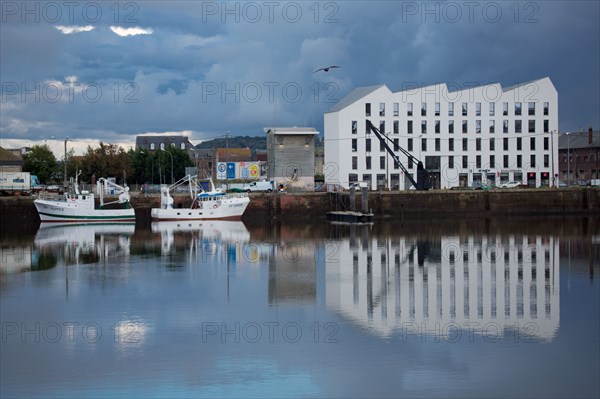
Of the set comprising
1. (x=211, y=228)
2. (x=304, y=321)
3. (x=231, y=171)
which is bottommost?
(x=304, y=321)

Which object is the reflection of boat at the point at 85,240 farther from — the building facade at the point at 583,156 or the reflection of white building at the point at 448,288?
the building facade at the point at 583,156

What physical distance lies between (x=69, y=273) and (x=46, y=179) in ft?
273

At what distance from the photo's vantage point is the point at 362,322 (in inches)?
841

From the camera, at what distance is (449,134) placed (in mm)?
82062

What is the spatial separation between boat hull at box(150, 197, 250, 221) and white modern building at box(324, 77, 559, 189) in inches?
624

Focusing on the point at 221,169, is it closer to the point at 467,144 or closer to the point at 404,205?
the point at 467,144

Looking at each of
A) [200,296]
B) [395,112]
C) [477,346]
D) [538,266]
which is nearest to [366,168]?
[395,112]

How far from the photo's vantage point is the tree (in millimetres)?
108875

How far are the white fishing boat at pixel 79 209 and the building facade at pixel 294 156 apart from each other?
18.2m

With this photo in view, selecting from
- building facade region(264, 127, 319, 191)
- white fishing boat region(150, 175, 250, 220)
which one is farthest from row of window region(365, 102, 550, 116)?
white fishing boat region(150, 175, 250, 220)

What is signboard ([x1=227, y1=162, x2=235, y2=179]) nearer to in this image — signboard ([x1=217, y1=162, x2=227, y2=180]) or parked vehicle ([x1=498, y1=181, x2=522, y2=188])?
signboard ([x1=217, y1=162, x2=227, y2=180])

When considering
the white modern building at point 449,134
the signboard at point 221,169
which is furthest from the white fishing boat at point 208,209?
the signboard at point 221,169

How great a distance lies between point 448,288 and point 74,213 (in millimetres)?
47039

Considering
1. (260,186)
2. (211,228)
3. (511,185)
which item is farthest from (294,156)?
(211,228)
